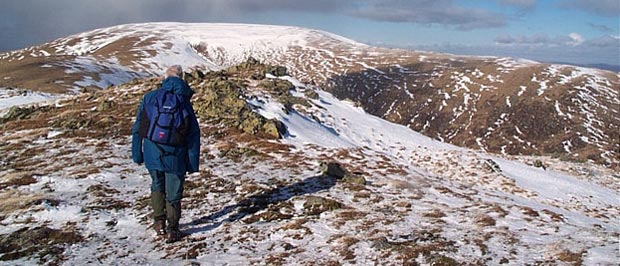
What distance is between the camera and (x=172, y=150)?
938 cm

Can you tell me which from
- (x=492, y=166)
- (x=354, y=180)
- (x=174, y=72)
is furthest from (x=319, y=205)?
(x=492, y=166)

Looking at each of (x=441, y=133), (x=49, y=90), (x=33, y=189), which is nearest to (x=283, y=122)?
(x=33, y=189)

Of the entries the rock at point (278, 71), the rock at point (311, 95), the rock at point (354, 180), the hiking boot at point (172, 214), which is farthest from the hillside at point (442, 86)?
the hiking boot at point (172, 214)

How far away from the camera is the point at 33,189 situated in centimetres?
1283

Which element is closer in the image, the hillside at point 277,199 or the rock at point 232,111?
the hillside at point 277,199

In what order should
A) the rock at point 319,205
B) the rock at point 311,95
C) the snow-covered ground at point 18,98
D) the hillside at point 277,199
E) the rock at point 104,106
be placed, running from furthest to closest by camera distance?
the snow-covered ground at point 18,98 < the rock at point 311,95 < the rock at point 104,106 < the rock at point 319,205 < the hillside at point 277,199

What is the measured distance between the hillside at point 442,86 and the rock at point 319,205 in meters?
67.8

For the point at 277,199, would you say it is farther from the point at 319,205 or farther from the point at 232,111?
the point at 232,111

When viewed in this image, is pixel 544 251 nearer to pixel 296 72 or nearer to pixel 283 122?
pixel 283 122

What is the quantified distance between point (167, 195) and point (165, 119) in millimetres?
1763

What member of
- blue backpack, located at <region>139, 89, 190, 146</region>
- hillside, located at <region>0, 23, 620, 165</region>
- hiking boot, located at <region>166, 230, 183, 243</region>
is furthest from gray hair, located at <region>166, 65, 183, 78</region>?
hillside, located at <region>0, 23, 620, 165</region>

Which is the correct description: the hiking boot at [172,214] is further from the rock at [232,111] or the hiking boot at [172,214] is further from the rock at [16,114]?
the rock at [16,114]

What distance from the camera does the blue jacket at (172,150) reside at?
930 centimetres

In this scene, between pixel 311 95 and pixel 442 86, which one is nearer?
pixel 311 95
